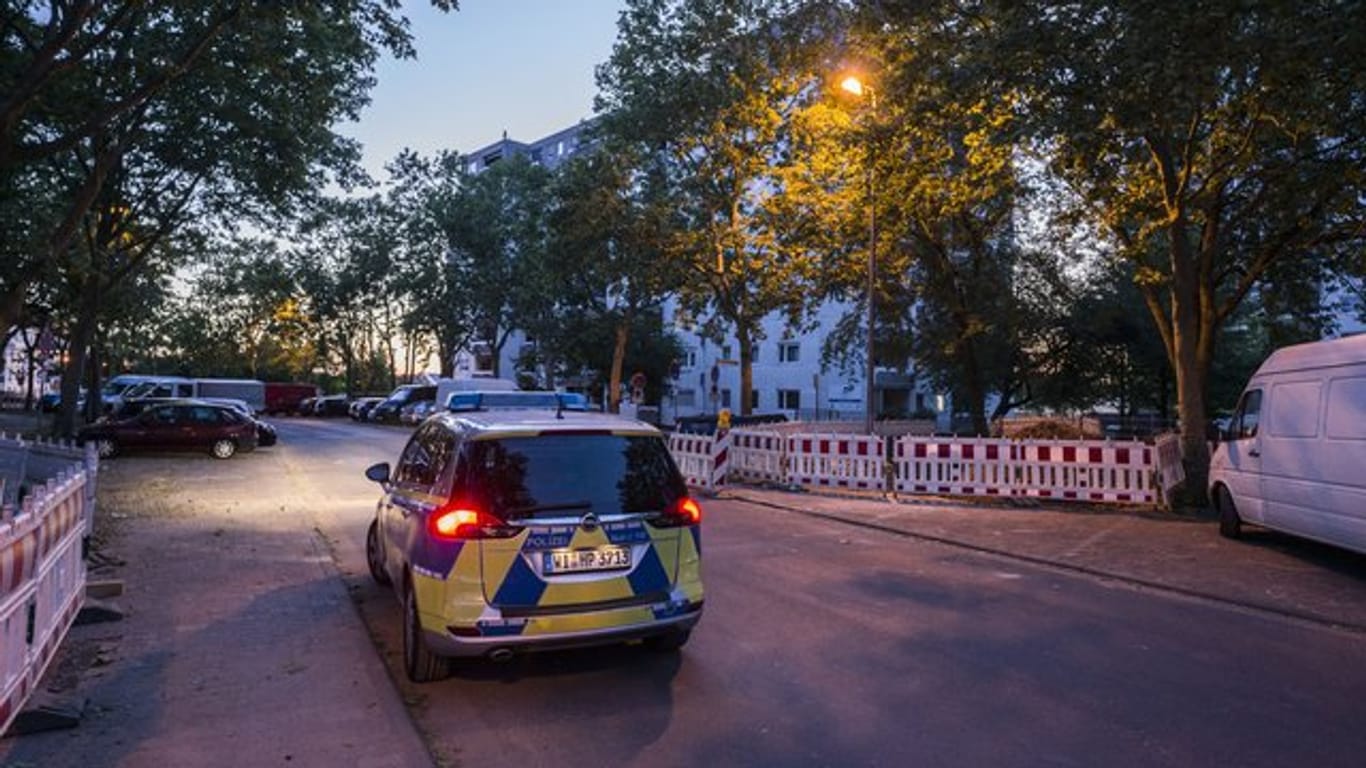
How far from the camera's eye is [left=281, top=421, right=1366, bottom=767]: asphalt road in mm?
4484

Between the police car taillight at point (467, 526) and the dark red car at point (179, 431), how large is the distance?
21970 millimetres

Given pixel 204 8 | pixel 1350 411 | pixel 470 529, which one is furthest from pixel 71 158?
Answer: pixel 1350 411

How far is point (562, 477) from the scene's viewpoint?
5434 mm

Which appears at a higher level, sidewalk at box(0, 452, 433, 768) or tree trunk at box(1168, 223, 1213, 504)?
tree trunk at box(1168, 223, 1213, 504)

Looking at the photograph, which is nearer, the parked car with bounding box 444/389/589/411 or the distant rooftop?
the parked car with bounding box 444/389/589/411

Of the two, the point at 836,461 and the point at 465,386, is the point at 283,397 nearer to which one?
the point at 465,386

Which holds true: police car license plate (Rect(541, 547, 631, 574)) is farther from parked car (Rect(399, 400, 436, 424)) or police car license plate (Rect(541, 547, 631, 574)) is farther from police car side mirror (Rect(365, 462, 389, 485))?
parked car (Rect(399, 400, 436, 424))

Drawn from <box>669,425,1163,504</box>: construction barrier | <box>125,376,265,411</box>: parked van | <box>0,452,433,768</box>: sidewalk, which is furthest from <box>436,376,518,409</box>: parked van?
<box>125,376,265,411</box>: parked van

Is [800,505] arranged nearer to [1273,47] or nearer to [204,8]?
[1273,47]

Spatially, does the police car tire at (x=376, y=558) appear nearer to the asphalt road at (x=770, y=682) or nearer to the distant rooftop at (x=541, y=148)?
the asphalt road at (x=770, y=682)

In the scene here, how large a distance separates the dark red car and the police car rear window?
21961 millimetres

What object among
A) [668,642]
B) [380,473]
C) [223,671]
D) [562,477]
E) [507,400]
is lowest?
[223,671]

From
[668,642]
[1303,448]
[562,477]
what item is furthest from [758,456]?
[562,477]

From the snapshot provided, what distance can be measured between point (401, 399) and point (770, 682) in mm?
44621
